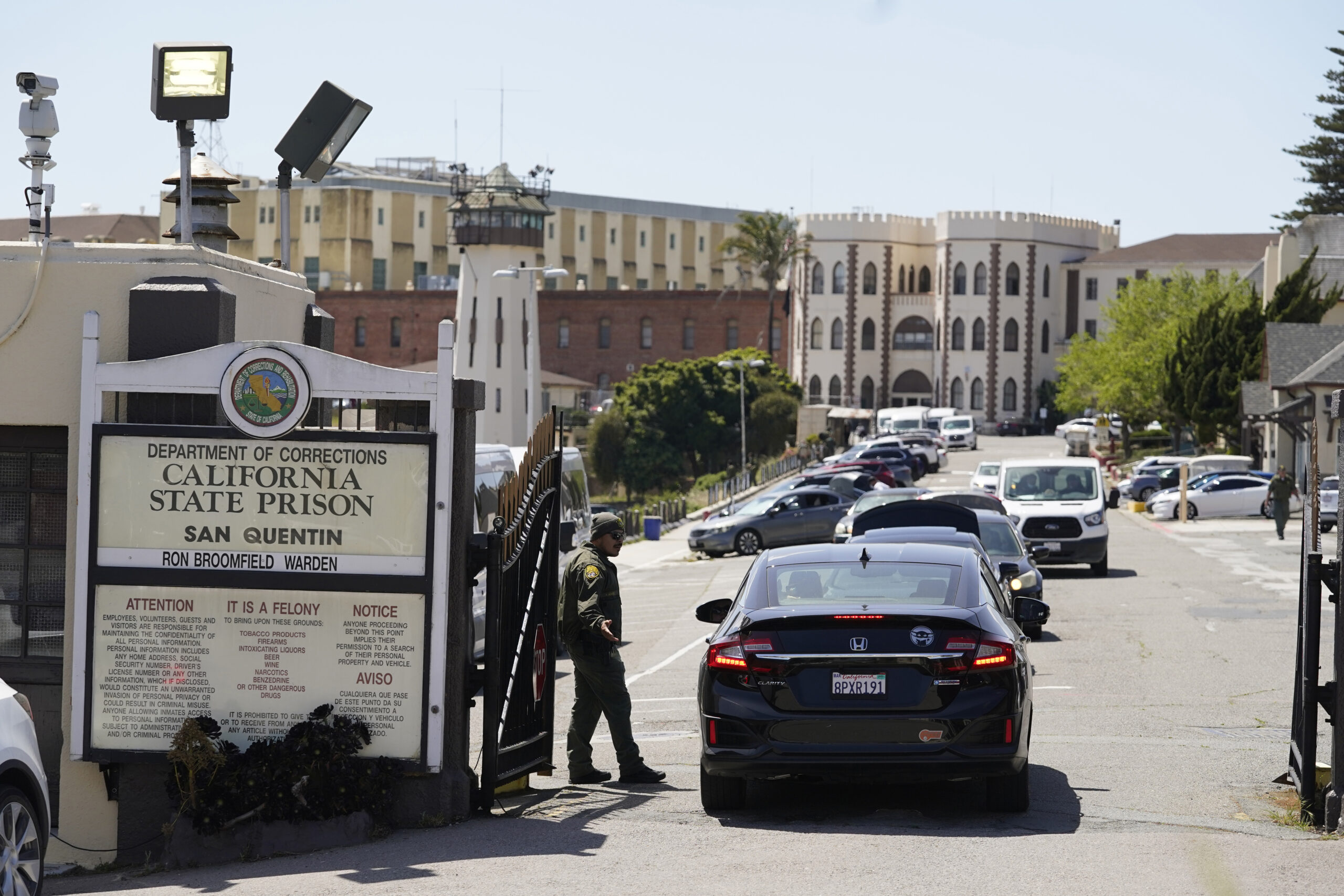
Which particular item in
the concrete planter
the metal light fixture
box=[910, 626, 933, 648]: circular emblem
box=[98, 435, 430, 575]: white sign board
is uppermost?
the metal light fixture

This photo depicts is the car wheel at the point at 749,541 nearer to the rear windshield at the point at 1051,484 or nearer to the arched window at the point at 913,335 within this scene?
the rear windshield at the point at 1051,484

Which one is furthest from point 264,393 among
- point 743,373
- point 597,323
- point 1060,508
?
point 597,323

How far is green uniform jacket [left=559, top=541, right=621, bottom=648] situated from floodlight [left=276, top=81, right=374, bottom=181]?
11.4ft

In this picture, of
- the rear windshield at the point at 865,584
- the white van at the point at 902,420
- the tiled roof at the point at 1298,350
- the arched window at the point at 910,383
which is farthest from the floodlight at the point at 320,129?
the arched window at the point at 910,383

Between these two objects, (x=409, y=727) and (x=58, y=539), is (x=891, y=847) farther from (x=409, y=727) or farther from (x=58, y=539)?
(x=58, y=539)

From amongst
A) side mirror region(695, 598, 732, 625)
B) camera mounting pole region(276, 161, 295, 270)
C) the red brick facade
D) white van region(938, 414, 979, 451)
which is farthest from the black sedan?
the red brick facade

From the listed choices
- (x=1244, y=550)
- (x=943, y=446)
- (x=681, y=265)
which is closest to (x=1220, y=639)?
(x=1244, y=550)

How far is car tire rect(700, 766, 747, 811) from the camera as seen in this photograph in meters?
8.94

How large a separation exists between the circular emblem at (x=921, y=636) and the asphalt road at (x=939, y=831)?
3.13ft

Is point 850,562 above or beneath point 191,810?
above

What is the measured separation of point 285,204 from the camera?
11867 mm

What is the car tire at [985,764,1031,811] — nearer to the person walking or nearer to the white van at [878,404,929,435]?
the person walking

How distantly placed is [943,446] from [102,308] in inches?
2866

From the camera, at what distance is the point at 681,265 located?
148m
